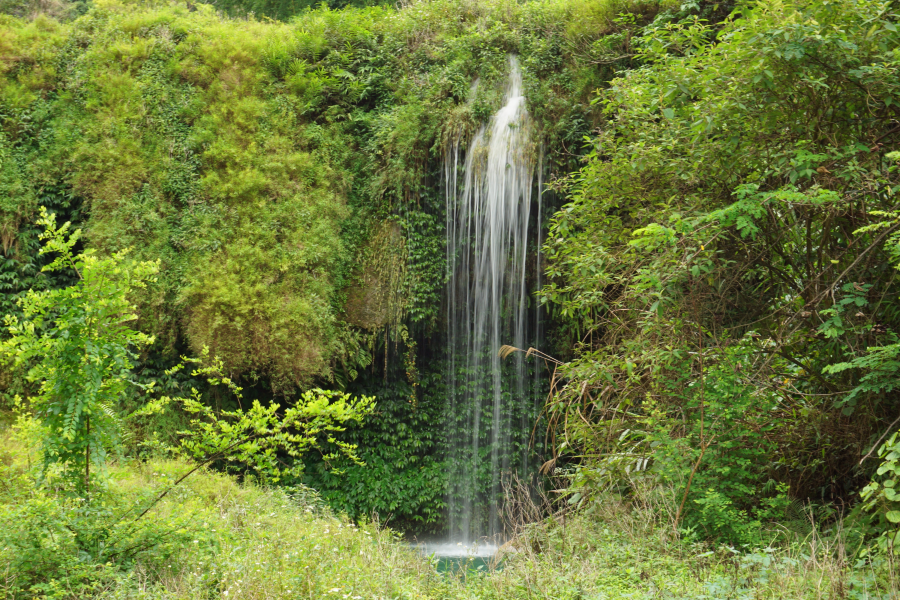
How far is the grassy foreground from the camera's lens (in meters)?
3.63

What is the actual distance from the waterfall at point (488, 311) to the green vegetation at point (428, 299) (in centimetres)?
29

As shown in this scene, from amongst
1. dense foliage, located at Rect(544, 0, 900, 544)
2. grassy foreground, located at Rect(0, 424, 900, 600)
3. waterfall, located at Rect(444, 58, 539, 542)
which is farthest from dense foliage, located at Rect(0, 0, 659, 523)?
grassy foreground, located at Rect(0, 424, 900, 600)

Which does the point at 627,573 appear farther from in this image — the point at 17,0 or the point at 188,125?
the point at 17,0

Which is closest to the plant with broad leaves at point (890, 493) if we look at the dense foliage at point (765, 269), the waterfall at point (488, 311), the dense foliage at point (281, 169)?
the dense foliage at point (765, 269)

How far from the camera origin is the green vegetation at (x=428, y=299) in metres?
4.14

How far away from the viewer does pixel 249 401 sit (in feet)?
34.8

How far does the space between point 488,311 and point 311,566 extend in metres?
6.98

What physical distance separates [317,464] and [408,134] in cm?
573

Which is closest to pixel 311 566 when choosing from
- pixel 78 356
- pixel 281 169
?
pixel 78 356

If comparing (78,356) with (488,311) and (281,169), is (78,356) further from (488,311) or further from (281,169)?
(281,169)

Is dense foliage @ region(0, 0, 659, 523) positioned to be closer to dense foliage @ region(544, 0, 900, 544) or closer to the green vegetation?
the green vegetation

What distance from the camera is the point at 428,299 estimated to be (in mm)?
10867

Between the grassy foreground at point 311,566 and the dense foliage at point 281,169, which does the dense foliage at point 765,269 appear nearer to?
the grassy foreground at point 311,566

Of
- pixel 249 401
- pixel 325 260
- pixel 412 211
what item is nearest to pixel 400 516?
pixel 249 401
